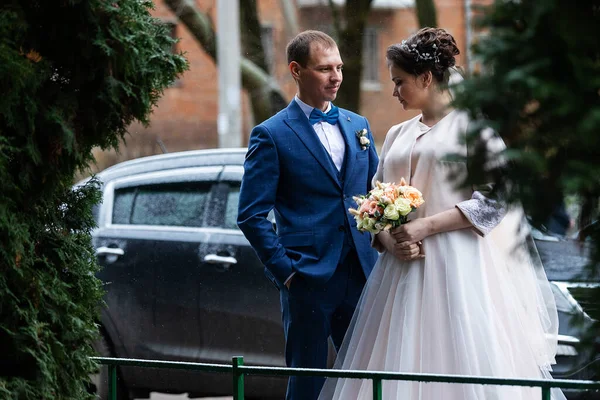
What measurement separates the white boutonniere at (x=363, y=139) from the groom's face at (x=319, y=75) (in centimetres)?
22

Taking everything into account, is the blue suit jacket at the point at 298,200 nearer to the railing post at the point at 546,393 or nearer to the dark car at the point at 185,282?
the railing post at the point at 546,393

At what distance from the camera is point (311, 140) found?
4898mm

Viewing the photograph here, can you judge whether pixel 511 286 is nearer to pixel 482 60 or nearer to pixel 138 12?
pixel 138 12

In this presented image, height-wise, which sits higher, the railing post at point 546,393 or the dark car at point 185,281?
the dark car at point 185,281

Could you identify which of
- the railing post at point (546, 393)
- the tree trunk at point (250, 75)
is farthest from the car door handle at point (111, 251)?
the tree trunk at point (250, 75)

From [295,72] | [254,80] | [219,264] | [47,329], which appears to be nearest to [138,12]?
[47,329]

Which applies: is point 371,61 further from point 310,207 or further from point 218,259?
point 310,207

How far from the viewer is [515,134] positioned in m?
2.12

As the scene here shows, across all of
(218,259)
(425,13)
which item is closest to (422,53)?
(218,259)

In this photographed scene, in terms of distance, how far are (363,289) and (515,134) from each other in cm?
271

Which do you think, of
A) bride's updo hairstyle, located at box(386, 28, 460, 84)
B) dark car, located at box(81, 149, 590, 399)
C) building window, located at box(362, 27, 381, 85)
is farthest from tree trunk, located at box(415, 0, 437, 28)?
building window, located at box(362, 27, 381, 85)

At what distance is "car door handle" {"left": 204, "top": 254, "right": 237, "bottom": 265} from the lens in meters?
6.77

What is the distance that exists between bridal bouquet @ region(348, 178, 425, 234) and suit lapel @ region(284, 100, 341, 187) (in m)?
0.36

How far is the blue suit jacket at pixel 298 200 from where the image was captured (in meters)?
4.76
